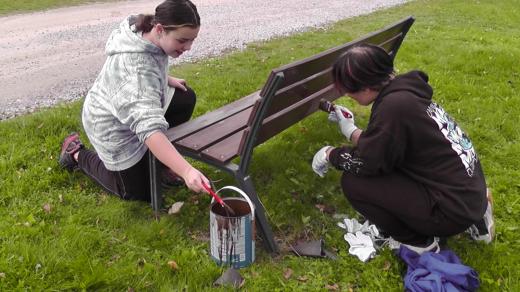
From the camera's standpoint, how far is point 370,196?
2904 millimetres

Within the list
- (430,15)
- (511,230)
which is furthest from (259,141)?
(430,15)

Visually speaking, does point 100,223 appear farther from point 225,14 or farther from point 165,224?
point 225,14

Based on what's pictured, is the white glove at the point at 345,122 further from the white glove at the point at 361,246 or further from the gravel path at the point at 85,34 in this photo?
the gravel path at the point at 85,34

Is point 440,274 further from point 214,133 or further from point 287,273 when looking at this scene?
point 214,133

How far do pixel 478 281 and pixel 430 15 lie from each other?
912cm

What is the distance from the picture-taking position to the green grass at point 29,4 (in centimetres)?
1153

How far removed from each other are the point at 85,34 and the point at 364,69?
7.57 meters

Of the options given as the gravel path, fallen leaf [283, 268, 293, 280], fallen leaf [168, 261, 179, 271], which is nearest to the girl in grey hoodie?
fallen leaf [168, 261, 179, 271]

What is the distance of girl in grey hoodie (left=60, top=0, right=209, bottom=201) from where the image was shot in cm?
275

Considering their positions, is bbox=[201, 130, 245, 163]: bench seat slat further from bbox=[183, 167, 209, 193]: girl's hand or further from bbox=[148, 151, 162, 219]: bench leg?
bbox=[148, 151, 162, 219]: bench leg

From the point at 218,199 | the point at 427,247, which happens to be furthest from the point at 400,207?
the point at 218,199

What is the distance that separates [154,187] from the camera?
3.26m

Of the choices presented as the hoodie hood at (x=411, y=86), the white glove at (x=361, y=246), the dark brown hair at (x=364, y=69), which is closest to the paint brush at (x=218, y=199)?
the white glove at (x=361, y=246)

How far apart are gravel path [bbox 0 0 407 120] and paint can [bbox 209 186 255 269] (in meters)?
3.26
